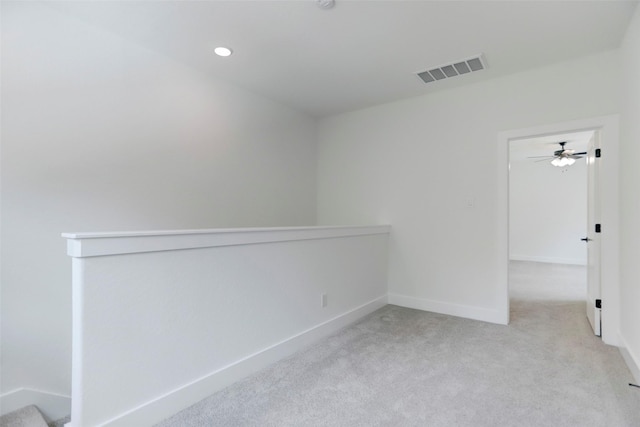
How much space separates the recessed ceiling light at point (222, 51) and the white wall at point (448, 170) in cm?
196

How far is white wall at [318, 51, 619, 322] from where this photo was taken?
2.90 meters

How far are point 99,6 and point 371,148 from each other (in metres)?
2.99

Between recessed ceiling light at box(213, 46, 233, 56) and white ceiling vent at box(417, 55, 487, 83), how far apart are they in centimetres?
182

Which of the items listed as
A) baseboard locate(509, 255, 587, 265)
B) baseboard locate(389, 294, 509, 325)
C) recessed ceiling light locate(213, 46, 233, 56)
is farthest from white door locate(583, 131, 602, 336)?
baseboard locate(509, 255, 587, 265)

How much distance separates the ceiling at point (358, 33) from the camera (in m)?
2.12

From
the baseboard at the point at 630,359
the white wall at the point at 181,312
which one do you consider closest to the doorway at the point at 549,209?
the baseboard at the point at 630,359

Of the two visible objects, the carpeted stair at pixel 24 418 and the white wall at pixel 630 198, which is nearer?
the carpeted stair at pixel 24 418

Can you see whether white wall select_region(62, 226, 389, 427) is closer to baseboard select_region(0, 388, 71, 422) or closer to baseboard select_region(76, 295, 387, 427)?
Answer: baseboard select_region(76, 295, 387, 427)

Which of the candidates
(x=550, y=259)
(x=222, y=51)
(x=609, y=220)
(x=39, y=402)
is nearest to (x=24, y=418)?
(x=39, y=402)

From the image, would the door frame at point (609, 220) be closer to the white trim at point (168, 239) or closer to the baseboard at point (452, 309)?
the baseboard at point (452, 309)

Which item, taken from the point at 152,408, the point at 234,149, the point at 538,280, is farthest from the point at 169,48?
the point at 538,280

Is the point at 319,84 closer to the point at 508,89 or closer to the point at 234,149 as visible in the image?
the point at 234,149

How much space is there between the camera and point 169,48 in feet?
8.60

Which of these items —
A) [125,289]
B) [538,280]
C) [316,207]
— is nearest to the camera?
[125,289]
